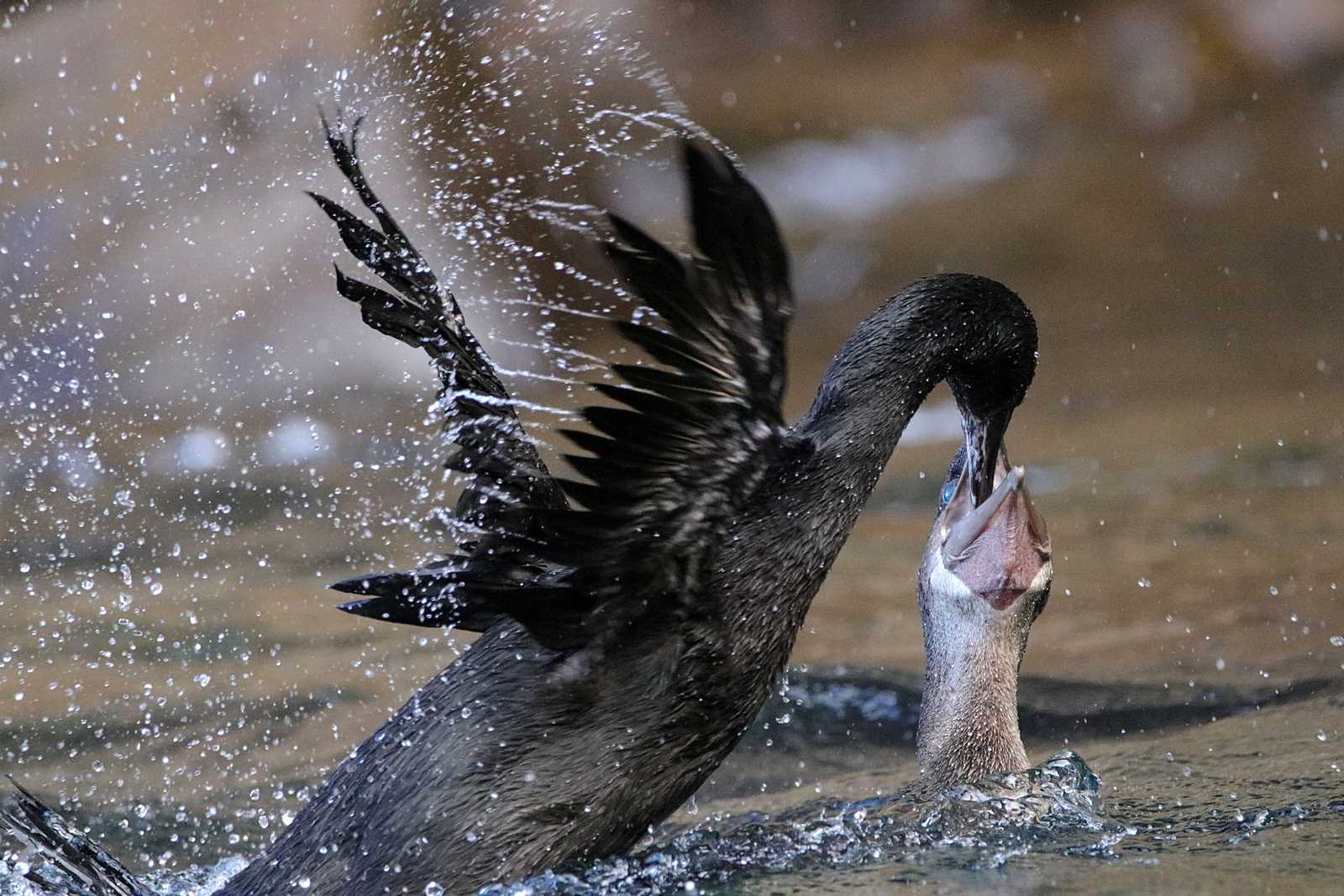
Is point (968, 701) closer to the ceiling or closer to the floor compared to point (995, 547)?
closer to the floor

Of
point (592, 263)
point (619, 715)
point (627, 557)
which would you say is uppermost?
point (592, 263)

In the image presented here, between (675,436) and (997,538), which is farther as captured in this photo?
(997,538)

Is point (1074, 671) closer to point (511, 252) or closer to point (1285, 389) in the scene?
point (1285, 389)

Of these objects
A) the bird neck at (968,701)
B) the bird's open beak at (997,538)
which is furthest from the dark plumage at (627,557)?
the bird neck at (968,701)

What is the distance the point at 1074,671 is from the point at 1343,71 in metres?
6.81

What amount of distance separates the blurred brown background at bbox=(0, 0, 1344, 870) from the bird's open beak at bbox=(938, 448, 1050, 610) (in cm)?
167

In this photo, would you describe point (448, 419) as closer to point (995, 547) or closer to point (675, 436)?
point (675, 436)

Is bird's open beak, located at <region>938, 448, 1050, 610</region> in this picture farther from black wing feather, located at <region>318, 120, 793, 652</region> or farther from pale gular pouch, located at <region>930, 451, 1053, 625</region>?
black wing feather, located at <region>318, 120, 793, 652</region>

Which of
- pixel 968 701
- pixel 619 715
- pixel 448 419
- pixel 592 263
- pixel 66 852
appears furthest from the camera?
pixel 592 263

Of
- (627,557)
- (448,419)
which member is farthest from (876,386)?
(448,419)

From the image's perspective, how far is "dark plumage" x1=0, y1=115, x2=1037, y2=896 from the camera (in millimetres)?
3072

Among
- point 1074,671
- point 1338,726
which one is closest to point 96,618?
point 1074,671

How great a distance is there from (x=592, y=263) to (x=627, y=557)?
7621 millimetres

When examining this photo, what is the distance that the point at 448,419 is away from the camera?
12.1 feet
